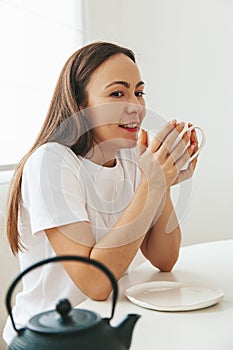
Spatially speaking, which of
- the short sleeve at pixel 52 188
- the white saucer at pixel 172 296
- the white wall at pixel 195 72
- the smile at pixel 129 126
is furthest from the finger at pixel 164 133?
the white wall at pixel 195 72

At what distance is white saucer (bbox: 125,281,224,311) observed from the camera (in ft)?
3.74

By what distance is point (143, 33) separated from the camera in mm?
3178

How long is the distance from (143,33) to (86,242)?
83.5 inches

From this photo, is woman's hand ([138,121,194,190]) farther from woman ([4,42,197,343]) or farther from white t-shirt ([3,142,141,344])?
white t-shirt ([3,142,141,344])

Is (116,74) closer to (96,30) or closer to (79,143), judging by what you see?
(79,143)

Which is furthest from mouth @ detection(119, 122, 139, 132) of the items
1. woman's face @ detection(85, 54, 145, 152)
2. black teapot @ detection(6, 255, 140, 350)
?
black teapot @ detection(6, 255, 140, 350)

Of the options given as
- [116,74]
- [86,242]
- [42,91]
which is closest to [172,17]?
[42,91]

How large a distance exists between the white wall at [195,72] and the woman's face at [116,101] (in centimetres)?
169

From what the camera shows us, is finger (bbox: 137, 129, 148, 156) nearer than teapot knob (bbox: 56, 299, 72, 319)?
No

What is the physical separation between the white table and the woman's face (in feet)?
1.16

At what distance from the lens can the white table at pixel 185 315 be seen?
0.96 meters

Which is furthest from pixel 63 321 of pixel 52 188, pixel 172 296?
pixel 52 188

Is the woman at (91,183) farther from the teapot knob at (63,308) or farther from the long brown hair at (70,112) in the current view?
the teapot knob at (63,308)

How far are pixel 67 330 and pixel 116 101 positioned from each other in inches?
39.2
